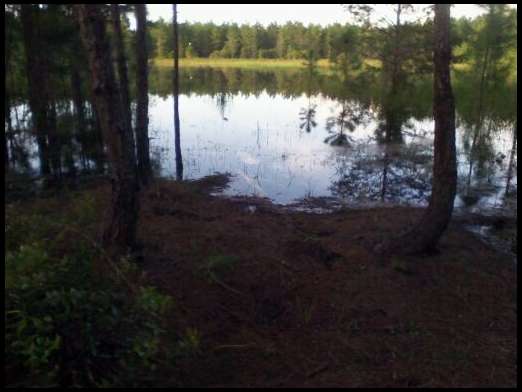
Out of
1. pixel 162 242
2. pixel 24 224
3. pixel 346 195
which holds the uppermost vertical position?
pixel 24 224

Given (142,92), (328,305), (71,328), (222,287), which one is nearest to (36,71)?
(142,92)

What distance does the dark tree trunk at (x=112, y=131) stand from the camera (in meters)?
6.02

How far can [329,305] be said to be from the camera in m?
6.62

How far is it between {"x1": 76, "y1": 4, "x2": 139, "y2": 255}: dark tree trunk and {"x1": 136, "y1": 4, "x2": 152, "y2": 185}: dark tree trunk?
611 centimetres

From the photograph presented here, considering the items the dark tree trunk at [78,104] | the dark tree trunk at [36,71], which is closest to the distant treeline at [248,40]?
the dark tree trunk at [78,104]

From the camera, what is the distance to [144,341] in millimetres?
3691

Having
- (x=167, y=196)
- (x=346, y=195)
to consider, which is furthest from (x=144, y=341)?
(x=346, y=195)

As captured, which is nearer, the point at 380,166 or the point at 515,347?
the point at 515,347

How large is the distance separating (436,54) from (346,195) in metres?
7.83

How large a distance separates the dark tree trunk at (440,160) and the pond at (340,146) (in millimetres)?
5467

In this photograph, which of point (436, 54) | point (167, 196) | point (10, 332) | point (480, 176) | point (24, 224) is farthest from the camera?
point (480, 176)

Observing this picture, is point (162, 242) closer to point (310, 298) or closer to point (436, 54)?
point (310, 298)

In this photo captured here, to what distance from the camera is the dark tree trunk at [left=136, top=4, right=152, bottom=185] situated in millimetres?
12102

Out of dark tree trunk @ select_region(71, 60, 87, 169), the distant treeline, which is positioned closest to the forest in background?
dark tree trunk @ select_region(71, 60, 87, 169)
